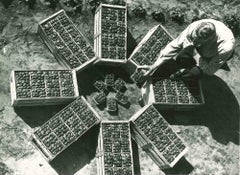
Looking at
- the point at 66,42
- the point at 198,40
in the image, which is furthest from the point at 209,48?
the point at 66,42

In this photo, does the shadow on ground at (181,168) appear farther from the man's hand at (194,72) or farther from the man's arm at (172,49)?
the man's arm at (172,49)

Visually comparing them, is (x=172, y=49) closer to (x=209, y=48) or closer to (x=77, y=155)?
(x=209, y=48)

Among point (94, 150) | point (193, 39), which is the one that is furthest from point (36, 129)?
point (193, 39)

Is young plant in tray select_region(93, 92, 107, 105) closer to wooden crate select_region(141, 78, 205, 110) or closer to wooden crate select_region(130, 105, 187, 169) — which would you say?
wooden crate select_region(130, 105, 187, 169)

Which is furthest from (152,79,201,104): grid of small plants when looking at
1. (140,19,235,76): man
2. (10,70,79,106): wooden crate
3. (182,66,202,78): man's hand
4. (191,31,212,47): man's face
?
(10,70,79,106): wooden crate

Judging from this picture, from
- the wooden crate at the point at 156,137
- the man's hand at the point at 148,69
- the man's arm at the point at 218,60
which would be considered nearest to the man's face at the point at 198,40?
the man's arm at the point at 218,60

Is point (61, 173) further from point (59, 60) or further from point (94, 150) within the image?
point (59, 60)

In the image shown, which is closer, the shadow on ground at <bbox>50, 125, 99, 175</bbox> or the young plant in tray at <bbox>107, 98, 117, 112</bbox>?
the shadow on ground at <bbox>50, 125, 99, 175</bbox>

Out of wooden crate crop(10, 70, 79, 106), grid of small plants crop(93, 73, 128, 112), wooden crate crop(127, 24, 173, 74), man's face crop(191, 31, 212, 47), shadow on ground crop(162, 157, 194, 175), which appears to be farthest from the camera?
wooden crate crop(127, 24, 173, 74)
